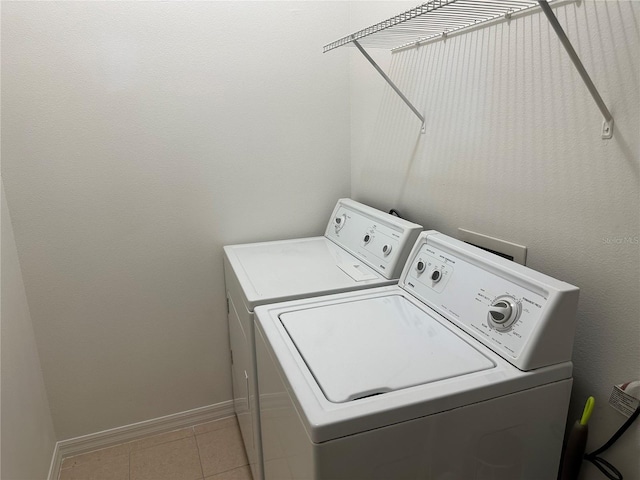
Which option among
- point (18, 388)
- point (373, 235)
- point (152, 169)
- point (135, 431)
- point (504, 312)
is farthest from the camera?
point (135, 431)

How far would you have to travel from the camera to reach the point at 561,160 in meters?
1.10

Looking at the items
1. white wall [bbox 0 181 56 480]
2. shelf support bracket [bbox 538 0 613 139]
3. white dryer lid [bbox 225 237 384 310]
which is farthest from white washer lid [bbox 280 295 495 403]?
white wall [bbox 0 181 56 480]

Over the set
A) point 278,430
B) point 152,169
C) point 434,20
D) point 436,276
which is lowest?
point 278,430

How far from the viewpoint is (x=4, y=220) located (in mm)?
1685

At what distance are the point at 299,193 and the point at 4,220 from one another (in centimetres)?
117

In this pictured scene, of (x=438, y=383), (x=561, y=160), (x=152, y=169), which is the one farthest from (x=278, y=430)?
(x=152, y=169)

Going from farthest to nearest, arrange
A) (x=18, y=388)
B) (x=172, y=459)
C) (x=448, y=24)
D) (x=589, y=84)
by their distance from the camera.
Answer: (x=172, y=459), (x=18, y=388), (x=448, y=24), (x=589, y=84)

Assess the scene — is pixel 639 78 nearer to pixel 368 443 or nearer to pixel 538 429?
pixel 538 429

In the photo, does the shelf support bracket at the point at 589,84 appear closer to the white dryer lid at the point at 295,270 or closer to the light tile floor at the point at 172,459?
the white dryer lid at the point at 295,270

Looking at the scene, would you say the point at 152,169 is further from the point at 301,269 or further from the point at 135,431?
the point at 135,431

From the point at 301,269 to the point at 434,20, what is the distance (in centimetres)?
93

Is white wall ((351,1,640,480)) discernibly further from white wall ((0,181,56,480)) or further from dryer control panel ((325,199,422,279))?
white wall ((0,181,56,480))

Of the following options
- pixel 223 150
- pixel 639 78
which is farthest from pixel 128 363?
pixel 639 78

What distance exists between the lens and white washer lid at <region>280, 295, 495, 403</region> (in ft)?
3.25
